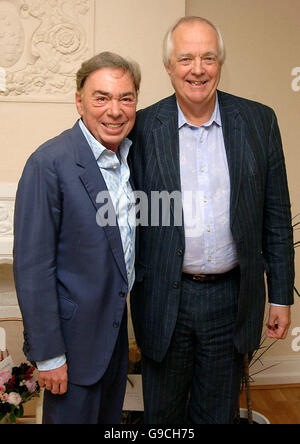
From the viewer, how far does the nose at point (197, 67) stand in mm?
1570

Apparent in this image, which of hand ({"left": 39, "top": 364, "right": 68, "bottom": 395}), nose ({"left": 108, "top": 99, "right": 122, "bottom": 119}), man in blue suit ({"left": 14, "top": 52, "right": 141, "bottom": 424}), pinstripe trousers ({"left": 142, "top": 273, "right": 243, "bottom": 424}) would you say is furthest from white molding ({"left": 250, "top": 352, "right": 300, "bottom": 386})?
nose ({"left": 108, "top": 99, "right": 122, "bottom": 119})

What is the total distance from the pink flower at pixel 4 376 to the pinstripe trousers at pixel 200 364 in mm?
639

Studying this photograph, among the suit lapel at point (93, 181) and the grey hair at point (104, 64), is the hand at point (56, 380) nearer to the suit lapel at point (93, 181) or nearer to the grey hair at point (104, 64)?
the suit lapel at point (93, 181)

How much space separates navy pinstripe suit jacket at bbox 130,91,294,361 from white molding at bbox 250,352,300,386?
1439mm

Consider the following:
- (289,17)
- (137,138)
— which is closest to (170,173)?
(137,138)

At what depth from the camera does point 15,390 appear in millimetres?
2094

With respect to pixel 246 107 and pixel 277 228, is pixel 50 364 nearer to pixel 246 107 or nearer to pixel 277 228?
pixel 277 228

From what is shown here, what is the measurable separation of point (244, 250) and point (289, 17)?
180 cm

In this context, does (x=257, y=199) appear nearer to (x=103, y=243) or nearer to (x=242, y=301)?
(x=242, y=301)

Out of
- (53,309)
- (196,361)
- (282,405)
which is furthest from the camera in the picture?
(282,405)

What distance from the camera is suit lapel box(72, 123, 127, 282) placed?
142 cm

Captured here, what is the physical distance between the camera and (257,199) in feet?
5.45

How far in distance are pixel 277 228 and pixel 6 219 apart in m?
1.42

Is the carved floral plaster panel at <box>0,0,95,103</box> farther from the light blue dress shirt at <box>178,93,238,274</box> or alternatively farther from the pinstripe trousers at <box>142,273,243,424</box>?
the pinstripe trousers at <box>142,273,243,424</box>
